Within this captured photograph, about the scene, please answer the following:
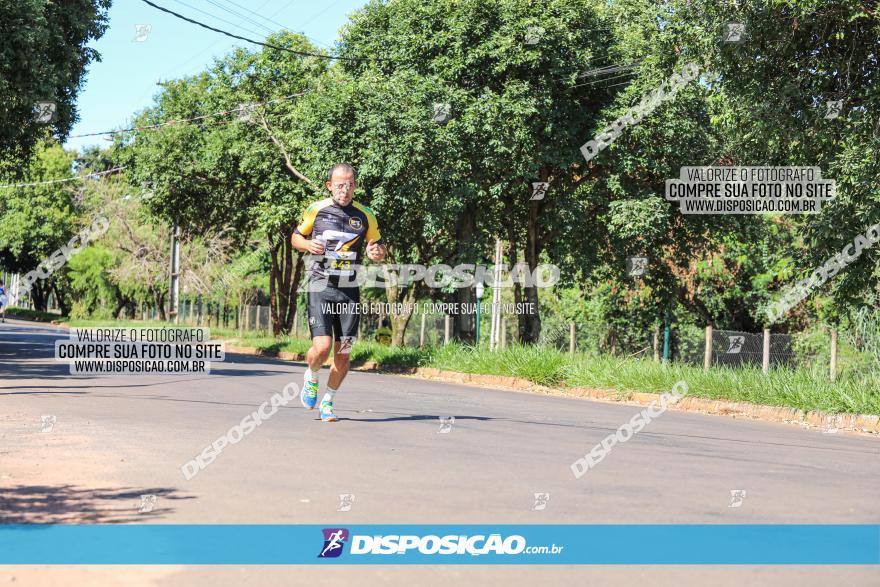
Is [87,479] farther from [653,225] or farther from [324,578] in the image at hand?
[653,225]

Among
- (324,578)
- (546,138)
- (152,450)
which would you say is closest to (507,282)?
(546,138)

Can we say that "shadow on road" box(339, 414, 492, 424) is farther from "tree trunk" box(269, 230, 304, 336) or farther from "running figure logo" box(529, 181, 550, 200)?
"tree trunk" box(269, 230, 304, 336)

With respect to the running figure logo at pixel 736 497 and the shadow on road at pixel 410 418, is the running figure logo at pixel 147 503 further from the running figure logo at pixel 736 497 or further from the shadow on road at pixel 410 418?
the shadow on road at pixel 410 418

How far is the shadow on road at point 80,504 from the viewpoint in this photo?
5.15 meters

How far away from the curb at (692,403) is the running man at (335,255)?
22.1ft

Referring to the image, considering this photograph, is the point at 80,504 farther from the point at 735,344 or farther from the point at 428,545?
the point at 735,344

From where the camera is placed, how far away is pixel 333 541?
15.7 feet

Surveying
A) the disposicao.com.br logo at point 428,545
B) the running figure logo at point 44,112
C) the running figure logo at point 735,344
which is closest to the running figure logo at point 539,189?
the running figure logo at point 735,344

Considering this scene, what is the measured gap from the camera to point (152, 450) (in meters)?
7.45

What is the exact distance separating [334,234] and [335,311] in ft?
2.39

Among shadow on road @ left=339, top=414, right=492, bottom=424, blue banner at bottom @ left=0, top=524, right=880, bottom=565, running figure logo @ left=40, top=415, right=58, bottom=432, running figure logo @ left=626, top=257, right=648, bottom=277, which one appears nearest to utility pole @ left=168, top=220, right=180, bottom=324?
running figure logo @ left=626, top=257, right=648, bottom=277

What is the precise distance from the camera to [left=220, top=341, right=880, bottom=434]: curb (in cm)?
1300

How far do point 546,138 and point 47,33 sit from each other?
10762mm

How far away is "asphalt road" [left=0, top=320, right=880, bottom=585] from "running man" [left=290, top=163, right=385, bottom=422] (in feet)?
2.58
